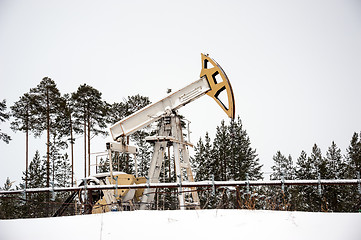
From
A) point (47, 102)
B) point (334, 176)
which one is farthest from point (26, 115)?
point (334, 176)

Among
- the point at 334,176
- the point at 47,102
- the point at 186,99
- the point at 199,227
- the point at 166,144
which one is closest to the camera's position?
the point at 199,227

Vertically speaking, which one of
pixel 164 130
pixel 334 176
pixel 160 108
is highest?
pixel 160 108

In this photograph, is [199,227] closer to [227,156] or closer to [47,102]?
[47,102]

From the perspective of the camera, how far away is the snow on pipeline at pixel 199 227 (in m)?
3.27

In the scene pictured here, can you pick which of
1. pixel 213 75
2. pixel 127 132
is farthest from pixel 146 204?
pixel 213 75

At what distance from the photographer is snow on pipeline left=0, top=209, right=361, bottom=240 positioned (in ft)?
10.7

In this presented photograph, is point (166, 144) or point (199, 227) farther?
point (166, 144)

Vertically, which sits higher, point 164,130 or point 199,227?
point 164,130

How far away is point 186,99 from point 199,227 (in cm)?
722

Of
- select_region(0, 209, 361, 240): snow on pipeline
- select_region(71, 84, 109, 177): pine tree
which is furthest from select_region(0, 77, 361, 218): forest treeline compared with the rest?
select_region(0, 209, 361, 240): snow on pipeline

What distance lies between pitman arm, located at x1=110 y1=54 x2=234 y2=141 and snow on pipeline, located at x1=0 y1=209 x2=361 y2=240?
5.96 meters

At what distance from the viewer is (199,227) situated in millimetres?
3658

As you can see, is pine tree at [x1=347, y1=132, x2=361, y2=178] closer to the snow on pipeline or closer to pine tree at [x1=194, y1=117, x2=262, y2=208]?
pine tree at [x1=194, y1=117, x2=262, y2=208]

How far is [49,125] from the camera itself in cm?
2331
